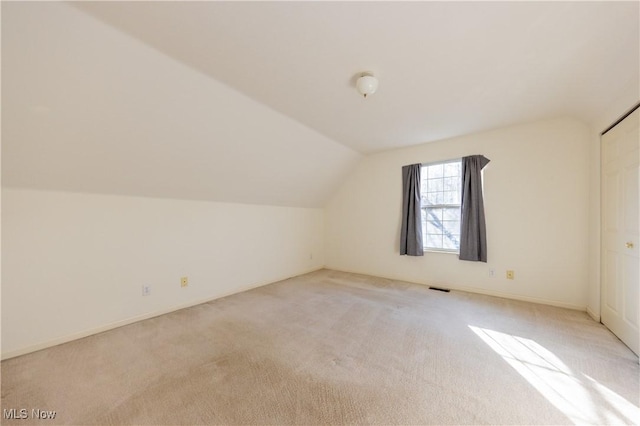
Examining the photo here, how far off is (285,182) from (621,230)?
3.63 m

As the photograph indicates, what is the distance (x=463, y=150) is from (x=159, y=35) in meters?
3.62

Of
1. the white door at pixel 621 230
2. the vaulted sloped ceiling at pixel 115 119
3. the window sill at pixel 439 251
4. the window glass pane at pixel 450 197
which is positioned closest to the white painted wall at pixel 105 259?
the vaulted sloped ceiling at pixel 115 119

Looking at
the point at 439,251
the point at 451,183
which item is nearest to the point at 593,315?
the point at 439,251

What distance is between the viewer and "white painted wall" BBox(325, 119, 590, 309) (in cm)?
275

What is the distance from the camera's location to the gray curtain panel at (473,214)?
3.21 m

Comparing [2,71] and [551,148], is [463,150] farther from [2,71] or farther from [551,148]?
[2,71]

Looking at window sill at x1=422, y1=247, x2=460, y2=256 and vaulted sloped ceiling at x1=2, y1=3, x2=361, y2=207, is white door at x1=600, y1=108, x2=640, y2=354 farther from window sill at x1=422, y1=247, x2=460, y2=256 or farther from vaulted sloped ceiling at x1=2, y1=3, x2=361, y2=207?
vaulted sloped ceiling at x1=2, y1=3, x2=361, y2=207

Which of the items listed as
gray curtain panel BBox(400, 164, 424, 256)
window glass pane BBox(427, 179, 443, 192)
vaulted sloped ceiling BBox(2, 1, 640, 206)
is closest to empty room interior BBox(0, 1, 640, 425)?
vaulted sloped ceiling BBox(2, 1, 640, 206)

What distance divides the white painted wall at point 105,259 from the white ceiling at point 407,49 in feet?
5.32

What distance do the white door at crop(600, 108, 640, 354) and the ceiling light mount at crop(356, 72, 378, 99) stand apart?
2066mm

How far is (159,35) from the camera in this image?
152 centimetres

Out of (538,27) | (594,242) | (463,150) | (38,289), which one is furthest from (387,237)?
(38,289)

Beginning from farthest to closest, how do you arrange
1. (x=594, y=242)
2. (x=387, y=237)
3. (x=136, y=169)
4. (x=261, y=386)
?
(x=387, y=237), (x=594, y=242), (x=136, y=169), (x=261, y=386)

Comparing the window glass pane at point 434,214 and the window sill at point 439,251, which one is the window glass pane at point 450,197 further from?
the window sill at point 439,251
